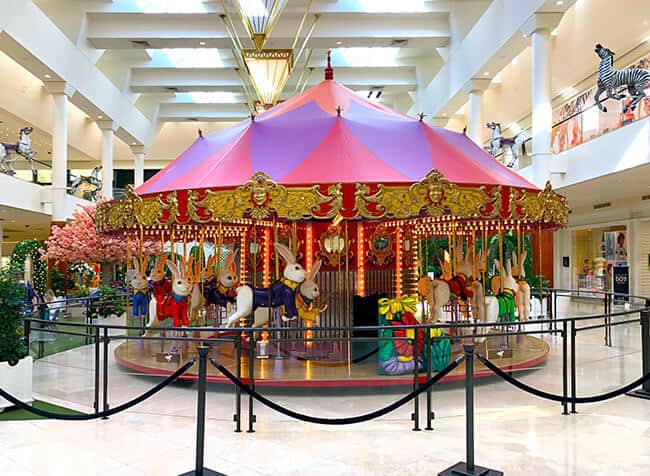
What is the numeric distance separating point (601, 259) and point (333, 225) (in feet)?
46.1

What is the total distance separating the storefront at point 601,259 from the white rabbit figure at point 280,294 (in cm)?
1376

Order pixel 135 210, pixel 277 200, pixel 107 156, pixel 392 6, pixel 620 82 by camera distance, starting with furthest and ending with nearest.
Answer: pixel 107 156 → pixel 392 6 → pixel 620 82 → pixel 135 210 → pixel 277 200

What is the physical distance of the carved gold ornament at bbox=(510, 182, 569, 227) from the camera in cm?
794

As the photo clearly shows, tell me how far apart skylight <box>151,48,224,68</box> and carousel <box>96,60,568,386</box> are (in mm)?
14131

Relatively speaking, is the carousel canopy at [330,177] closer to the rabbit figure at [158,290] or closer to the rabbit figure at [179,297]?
the rabbit figure at [179,297]

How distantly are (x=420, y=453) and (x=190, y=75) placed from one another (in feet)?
69.1

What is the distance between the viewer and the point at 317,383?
698cm

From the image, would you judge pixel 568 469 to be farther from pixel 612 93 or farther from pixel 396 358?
pixel 612 93

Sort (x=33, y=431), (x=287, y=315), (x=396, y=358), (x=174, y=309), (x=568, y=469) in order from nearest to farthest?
(x=568, y=469), (x=33, y=431), (x=396, y=358), (x=287, y=315), (x=174, y=309)

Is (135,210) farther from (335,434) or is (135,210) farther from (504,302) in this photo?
(504,302)

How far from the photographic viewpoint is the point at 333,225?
9.29 metres

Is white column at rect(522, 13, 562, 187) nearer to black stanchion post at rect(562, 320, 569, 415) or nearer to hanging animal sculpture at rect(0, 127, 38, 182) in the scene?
black stanchion post at rect(562, 320, 569, 415)

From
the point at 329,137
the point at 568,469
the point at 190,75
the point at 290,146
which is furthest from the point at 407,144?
the point at 190,75

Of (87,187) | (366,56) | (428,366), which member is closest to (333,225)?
(428,366)
